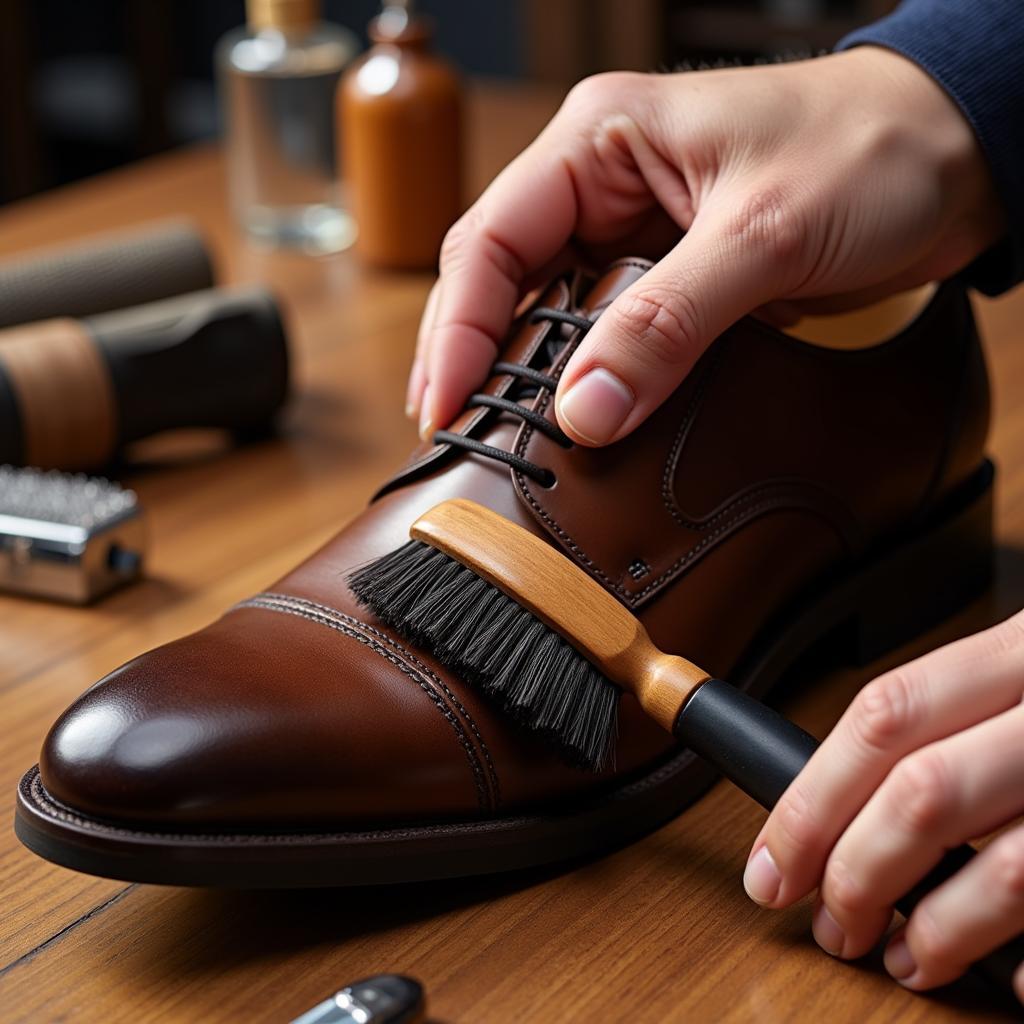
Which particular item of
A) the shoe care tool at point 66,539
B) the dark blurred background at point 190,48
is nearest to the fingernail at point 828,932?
the shoe care tool at point 66,539

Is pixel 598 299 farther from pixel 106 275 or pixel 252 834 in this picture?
pixel 106 275

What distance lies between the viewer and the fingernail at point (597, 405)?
63cm

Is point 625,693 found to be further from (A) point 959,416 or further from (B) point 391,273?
(B) point 391,273

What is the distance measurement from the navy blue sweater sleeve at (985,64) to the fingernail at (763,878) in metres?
0.40

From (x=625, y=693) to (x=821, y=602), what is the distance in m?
0.16

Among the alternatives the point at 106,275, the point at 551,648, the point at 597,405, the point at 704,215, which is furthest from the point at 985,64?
the point at 106,275

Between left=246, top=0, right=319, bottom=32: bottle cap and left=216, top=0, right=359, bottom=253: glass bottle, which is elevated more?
left=246, top=0, right=319, bottom=32: bottle cap

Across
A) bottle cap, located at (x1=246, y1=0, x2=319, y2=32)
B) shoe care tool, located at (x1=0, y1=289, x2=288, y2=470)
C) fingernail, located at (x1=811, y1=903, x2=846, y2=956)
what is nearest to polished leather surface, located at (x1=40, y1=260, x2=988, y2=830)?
fingernail, located at (x1=811, y1=903, x2=846, y2=956)

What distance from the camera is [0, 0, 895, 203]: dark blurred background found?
236 cm

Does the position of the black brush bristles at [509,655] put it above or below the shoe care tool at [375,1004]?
above

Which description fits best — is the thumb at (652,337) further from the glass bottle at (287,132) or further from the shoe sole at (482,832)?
the glass bottle at (287,132)

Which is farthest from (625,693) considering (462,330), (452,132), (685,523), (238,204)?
(238,204)

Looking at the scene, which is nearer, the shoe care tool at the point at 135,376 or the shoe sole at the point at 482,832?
the shoe sole at the point at 482,832

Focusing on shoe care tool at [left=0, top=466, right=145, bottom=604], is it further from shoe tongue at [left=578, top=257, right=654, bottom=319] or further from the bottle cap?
the bottle cap
